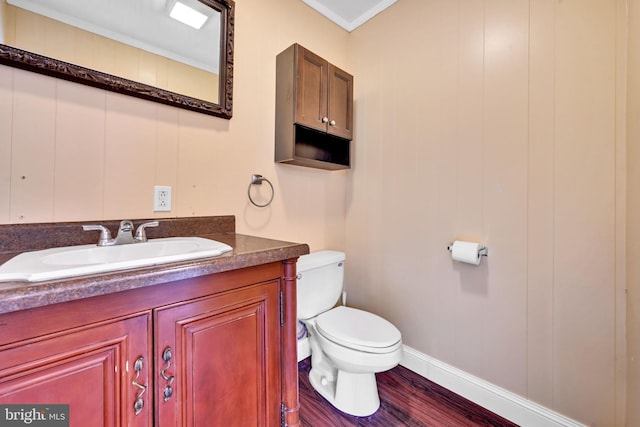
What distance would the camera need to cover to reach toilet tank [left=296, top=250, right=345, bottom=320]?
1499mm

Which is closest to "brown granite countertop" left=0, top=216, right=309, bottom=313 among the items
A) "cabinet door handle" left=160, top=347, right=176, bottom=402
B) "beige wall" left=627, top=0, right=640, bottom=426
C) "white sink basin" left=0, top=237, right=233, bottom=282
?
"white sink basin" left=0, top=237, right=233, bottom=282

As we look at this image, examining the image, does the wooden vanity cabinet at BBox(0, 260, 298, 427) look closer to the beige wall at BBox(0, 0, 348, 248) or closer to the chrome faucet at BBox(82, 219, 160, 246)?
the chrome faucet at BBox(82, 219, 160, 246)

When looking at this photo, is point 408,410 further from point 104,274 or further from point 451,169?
point 104,274

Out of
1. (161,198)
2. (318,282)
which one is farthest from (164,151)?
(318,282)

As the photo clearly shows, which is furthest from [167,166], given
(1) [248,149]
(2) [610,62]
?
(2) [610,62]

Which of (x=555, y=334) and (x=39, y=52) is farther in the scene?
(x=555, y=334)

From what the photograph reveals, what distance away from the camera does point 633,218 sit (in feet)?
3.06

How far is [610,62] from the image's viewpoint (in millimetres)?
1023

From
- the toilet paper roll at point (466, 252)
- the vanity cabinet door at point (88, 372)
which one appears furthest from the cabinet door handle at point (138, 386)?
the toilet paper roll at point (466, 252)

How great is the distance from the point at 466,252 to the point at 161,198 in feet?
4.82

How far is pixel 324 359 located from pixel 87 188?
141cm

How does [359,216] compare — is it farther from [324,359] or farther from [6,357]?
[6,357]

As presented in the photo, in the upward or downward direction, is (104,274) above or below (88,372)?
above

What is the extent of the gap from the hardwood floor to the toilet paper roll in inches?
29.4
